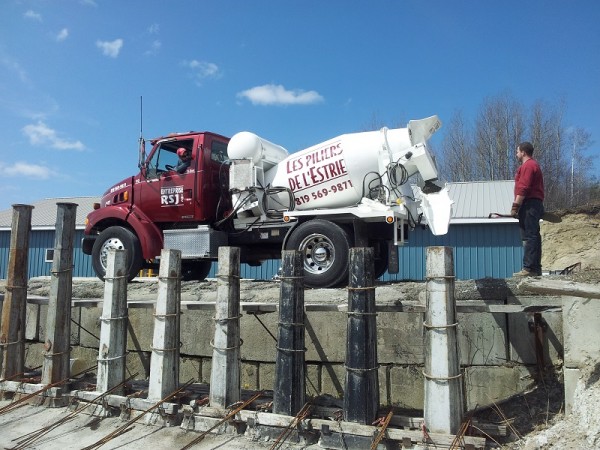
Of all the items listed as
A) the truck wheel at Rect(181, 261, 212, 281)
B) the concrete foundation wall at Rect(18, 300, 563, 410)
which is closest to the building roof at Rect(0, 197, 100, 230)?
the truck wheel at Rect(181, 261, 212, 281)

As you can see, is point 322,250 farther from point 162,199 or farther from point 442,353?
point 162,199

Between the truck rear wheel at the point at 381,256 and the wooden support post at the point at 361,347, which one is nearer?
the wooden support post at the point at 361,347

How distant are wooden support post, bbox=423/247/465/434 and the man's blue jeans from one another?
2.14m

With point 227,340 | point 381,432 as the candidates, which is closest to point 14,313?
point 227,340

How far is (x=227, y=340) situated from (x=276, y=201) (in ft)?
9.64

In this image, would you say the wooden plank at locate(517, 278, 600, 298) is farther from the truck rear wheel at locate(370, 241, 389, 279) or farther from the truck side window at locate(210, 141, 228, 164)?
the truck side window at locate(210, 141, 228, 164)

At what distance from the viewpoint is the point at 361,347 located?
17.4 feet

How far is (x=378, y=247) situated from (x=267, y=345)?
235cm

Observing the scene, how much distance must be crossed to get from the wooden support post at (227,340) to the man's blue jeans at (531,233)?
3.64m

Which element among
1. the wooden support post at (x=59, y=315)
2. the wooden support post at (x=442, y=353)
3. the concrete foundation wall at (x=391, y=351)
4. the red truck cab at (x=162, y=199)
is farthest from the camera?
the red truck cab at (x=162, y=199)

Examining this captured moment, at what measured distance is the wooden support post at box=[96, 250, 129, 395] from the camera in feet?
21.7

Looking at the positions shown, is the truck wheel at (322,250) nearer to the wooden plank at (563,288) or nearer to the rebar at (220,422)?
the rebar at (220,422)

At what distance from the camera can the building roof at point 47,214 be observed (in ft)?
79.6

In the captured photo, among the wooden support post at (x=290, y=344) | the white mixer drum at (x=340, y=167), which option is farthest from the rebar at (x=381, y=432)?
the white mixer drum at (x=340, y=167)
